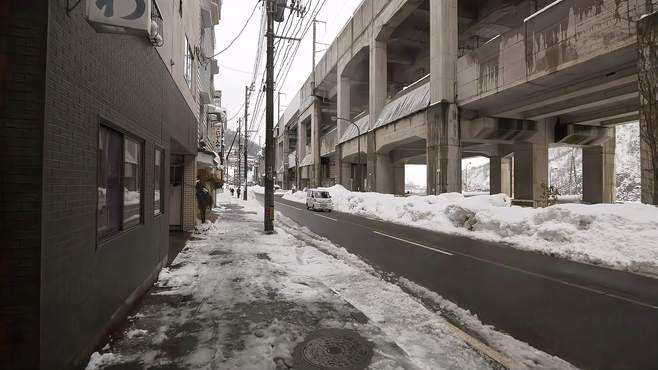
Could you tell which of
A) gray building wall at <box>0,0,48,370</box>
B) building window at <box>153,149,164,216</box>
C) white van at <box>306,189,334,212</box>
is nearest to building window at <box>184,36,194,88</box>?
building window at <box>153,149,164,216</box>

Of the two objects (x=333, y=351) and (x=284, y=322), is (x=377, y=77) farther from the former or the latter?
(x=333, y=351)

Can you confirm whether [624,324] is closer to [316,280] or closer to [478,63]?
[316,280]

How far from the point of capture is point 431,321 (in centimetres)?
483

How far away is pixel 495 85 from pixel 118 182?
21.6 m

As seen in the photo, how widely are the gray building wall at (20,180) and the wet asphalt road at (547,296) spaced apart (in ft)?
17.7

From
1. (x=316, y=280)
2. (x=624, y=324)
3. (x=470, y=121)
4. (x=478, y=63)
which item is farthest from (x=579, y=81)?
(x=316, y=280)

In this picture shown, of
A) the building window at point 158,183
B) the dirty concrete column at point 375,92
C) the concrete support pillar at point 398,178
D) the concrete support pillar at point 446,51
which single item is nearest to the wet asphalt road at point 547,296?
the building window at point 158,183

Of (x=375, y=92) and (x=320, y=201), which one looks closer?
(x=320, y=201)

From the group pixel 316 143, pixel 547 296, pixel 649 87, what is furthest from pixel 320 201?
pixel 316 143

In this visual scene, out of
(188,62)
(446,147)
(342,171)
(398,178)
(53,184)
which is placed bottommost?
(53,184)

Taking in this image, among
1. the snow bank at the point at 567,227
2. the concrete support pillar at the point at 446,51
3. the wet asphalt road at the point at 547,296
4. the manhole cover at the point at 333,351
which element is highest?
the concrete support pillar at the point at 446,51

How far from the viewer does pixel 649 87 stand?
12.7 m

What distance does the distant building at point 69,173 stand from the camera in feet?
9.16

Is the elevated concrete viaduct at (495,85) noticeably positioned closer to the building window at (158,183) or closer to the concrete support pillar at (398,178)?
the concrete support pillar at (398,178)
